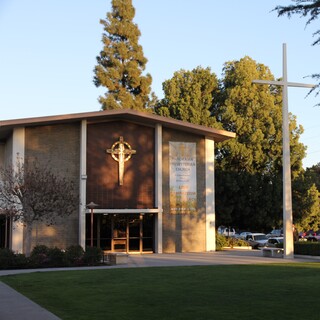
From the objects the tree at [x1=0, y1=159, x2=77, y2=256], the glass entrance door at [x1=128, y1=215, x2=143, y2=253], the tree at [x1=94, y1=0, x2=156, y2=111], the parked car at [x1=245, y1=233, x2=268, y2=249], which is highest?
the tree at [x1=94, y1=0, x2=156, y2=111]

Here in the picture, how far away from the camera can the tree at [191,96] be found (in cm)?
4681

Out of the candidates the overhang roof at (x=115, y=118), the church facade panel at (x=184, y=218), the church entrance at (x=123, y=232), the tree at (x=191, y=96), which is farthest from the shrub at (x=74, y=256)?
the tree at (x=191, y=96)

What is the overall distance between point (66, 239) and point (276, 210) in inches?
751

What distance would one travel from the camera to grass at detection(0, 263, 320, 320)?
10641 mm

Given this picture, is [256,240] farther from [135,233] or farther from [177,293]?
[177,293]

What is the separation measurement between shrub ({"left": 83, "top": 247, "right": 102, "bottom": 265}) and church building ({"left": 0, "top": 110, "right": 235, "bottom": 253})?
7670 mm

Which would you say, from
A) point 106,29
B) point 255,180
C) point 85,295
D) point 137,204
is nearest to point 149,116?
point 137,204

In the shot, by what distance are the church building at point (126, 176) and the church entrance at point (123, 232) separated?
62 millimetres

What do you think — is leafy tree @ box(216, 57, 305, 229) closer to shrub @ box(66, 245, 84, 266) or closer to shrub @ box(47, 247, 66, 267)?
shrub @ box(66, 245, 84, 266)

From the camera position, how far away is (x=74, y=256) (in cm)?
2481

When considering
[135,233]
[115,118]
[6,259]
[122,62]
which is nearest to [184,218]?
[135,233]

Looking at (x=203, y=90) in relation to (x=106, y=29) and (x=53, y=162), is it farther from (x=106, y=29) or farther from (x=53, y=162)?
(x=53, y=162)

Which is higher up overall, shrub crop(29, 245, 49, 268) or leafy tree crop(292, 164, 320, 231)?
leafy tree crop(292, 164, 320, 231)

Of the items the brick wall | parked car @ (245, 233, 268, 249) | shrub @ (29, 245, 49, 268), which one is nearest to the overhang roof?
the brick wall
